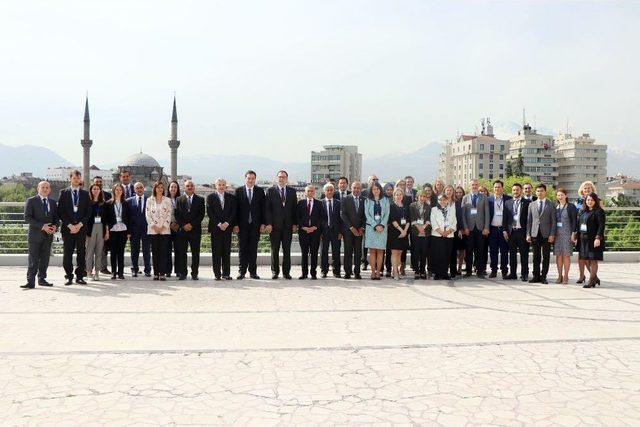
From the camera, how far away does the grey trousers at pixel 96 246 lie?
434 inches

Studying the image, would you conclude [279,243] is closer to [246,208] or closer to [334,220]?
[246,208]

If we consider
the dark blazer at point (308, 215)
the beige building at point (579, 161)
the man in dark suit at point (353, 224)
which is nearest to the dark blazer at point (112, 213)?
the dark blazer at point (308, 215)

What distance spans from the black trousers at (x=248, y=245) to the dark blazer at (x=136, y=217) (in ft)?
6.18

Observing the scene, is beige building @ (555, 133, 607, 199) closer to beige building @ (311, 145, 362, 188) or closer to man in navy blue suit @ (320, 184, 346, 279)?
beige building @ (311, 145, 362, 188)

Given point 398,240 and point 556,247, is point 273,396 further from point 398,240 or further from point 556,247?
point 556,247

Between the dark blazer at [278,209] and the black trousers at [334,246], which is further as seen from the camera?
the black trousers at [334,246]

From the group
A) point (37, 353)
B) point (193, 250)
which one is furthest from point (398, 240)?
point (37, 353)

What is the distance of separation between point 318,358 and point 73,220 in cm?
669

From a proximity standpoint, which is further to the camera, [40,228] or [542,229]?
[542,229]

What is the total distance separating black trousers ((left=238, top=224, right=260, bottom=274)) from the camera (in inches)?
439

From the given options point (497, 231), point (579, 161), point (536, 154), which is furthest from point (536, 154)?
point (497, 231)

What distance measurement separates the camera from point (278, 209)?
11.2 m

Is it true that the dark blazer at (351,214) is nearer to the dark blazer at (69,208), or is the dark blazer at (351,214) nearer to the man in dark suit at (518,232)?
the man in dark suit at (518,232)

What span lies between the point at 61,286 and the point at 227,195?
3.20 metres
